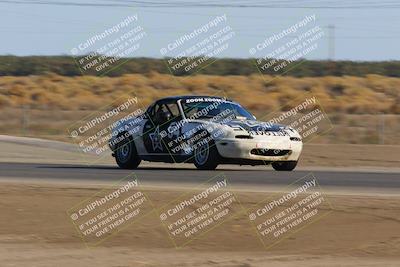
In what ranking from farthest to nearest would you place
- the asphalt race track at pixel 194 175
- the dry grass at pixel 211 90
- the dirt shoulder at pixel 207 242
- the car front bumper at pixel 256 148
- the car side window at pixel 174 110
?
the dry grass at pixel 211 90, the car side window at pixel 174 110, the car front bumper at pixel 256 148, the asphalt race track at pixel 194 175, the dirt shoulder at pixel 207 242

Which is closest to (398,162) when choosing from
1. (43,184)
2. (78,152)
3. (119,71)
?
(78,152)

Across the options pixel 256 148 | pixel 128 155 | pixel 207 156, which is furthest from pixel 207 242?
pixel 128 155

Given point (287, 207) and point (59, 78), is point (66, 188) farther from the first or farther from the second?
point (59, 78)

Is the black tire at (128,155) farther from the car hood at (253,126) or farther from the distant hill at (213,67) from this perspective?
the distant hill at (213,67)

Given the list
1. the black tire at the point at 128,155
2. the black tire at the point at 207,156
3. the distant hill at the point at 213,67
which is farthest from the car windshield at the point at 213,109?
the distant hill at the point at 213,67

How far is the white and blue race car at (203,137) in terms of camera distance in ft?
69.1

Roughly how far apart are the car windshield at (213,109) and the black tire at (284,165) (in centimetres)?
102

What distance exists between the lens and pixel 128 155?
22.8 metres

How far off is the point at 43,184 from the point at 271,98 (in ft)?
131

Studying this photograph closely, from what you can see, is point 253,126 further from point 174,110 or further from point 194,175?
point 174,110

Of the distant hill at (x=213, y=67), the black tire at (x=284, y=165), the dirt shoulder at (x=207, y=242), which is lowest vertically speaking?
the distant hill at (x=213, y=67)

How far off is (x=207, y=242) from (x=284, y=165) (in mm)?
10208

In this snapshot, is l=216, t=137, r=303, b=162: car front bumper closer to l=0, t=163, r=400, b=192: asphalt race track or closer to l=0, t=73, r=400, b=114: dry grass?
l=0, t=163, r=400, b=192: asphalt race track

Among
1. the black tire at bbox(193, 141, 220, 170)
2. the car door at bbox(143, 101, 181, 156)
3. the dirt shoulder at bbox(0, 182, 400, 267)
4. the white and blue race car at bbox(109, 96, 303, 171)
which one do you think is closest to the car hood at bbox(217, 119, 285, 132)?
the white and blue race car at bbox(109, 96, 303, 171)
